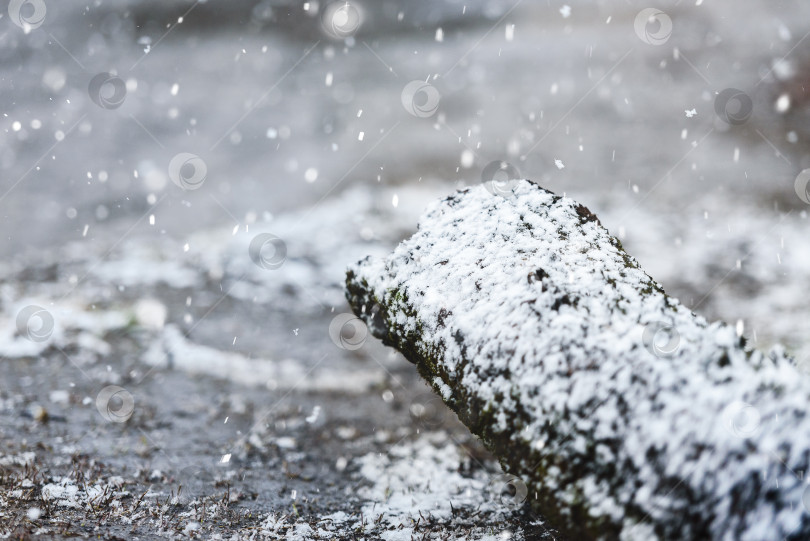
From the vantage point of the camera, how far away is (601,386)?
2219 millimetres

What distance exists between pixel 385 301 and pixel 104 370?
4840 millimetres

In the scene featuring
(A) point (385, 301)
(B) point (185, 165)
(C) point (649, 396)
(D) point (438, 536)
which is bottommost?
(D) point (438, 536)

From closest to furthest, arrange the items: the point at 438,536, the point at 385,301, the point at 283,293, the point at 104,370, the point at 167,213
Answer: the point at 438,536, the point at 385,301, the point at 104,370, the point at 283,293, the point at 167,213

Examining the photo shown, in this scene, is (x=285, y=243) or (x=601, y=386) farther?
(x=285, y=243)

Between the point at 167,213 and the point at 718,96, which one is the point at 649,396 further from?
the point at 718,96

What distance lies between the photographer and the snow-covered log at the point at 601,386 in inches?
77.3

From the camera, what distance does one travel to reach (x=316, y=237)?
10.0 metres

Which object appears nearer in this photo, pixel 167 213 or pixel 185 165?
pixel 167 213

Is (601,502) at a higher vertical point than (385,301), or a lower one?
lower

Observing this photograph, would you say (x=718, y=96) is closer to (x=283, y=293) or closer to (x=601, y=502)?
(x=283, y=293)

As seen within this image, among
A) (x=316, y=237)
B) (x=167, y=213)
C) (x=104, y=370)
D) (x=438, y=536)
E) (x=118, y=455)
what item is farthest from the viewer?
(x=167, y=213)

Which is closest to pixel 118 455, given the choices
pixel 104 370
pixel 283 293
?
pixel 104 370

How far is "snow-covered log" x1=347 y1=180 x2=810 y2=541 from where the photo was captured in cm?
196

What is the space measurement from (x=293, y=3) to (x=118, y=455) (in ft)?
34.6
